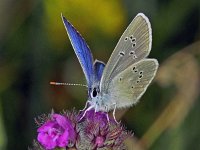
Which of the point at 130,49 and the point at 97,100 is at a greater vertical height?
the point at 130,49

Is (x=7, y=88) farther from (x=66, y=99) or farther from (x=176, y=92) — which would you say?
(x=176, y=92)

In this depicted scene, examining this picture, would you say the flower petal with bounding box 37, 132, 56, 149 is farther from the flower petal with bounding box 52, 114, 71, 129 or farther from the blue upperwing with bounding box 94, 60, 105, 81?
the blue upperwing with bounding box 94, 60, 105, 81

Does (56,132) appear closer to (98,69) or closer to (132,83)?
(98,69)

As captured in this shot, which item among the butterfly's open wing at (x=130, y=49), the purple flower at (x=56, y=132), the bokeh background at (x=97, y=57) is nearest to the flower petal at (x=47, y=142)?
the purple flower at (x=56, y=132)

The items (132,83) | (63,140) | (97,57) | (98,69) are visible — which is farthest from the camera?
(97,57)

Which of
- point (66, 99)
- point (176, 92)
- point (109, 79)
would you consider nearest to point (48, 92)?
point (66, 99)

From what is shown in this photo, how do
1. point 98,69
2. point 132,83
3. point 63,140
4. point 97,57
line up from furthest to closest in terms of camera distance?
1. point 97,57
2. point 132,83
3. point 98,69
4. point 63,140

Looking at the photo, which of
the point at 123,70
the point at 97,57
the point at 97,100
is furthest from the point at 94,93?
the point at 97,57

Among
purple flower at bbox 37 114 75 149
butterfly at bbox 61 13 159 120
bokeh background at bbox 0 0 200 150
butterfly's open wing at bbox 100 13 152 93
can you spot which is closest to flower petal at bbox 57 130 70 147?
purple flower at bbox 37 114 75 149
